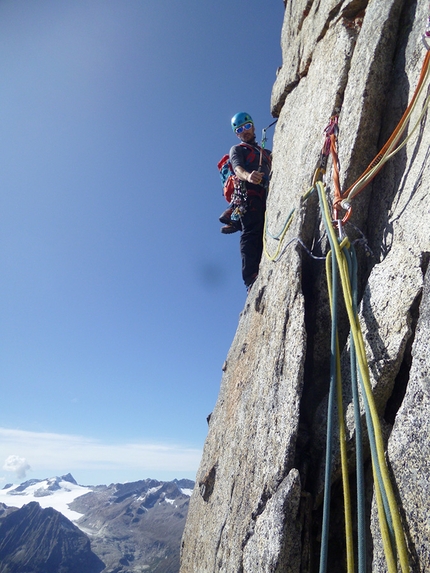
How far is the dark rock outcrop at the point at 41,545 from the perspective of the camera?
162 metres

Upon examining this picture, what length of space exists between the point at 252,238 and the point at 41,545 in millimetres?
210955

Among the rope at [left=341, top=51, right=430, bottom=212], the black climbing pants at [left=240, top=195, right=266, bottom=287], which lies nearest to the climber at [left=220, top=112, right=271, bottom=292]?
the black climbing pants at [left=240, top=195, right=266, bottom=287]

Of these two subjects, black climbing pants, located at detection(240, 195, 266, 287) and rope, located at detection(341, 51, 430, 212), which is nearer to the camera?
rope, located at detection(341, 51, 430, 212)

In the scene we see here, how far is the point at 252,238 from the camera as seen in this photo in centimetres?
813

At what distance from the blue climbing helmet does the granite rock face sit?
182 cm

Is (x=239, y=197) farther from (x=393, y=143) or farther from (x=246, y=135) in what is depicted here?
(x=393, y=143)

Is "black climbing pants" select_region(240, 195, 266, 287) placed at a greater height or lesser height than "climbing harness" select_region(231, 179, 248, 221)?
lesser

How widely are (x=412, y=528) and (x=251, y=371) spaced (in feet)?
11.0

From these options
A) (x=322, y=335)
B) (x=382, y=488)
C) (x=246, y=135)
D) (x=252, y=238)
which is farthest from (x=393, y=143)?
(x=246, y=135)

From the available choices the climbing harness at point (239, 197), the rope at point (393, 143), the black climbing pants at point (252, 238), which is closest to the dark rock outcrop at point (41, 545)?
the black climbing pants at point (252, 238)

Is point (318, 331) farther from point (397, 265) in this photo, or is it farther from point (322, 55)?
point (322, 55)

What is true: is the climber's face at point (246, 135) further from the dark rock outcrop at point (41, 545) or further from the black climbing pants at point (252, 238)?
the dark rock outcrop at point (41, 545)

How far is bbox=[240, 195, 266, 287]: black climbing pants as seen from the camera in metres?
8.12

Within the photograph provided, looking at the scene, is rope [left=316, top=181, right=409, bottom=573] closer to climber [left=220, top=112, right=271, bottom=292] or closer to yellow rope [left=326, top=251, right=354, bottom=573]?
yellow rope [left=326, top=251, right=354, bottom=573]
